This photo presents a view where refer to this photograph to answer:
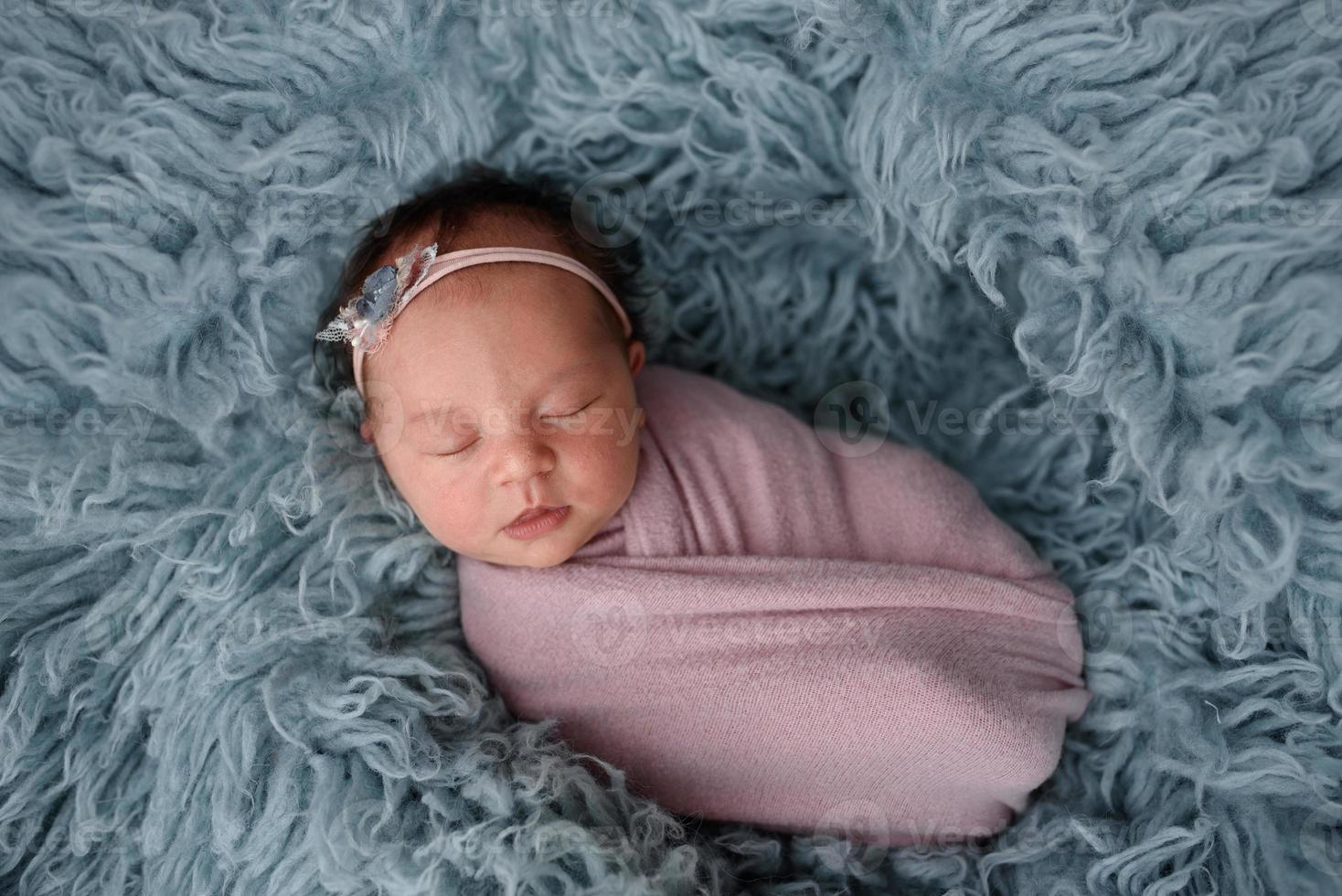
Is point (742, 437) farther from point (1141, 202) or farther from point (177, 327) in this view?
point (177, 327)

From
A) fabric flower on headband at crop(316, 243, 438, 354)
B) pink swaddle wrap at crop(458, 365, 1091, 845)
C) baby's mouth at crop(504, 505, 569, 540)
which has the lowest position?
pink swaddle wrap at crop(458, 365, 1091, 845)

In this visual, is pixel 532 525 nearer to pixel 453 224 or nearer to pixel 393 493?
pixel 393 493

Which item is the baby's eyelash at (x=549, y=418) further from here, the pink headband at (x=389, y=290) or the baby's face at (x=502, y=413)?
the pink headband at (x=389, y=290)

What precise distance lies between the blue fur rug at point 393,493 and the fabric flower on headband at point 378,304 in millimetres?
70

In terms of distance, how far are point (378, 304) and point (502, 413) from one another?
0.59ft

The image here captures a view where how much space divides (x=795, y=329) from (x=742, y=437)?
233mm

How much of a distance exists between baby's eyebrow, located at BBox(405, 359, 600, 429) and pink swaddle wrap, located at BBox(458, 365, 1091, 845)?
18cm

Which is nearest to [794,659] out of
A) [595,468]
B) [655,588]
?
[655,588]

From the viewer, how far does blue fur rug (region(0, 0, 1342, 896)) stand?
0.98m

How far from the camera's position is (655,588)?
1.11m

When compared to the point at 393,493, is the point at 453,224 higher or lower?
higher

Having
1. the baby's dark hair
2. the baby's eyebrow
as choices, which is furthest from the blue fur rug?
the baby's eyebrow

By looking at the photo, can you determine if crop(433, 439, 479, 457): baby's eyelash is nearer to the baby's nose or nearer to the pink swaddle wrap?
the baby's nose

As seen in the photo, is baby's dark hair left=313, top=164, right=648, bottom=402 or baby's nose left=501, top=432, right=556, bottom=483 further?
baby's dark hair left=313, top=164, right=648, bottom=402
